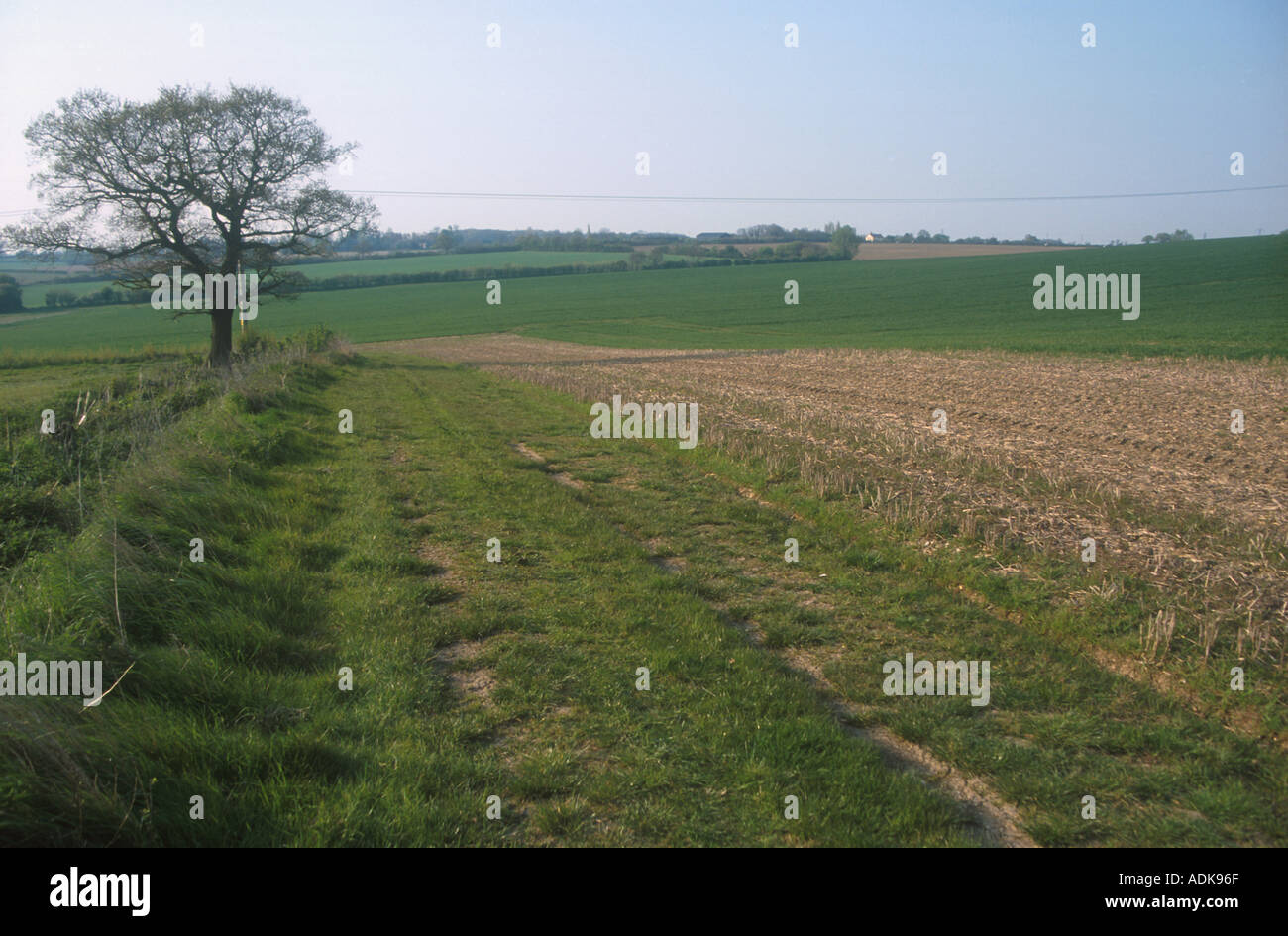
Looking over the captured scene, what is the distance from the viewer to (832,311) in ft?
191

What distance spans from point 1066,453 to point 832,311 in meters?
48.8

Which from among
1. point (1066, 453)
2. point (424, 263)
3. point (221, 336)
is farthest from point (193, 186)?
point (424, 263)

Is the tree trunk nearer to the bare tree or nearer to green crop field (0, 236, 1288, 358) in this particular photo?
the bare tree

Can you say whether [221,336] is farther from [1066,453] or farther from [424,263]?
[424,263]

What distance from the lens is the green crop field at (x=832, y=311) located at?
3497 centimetres

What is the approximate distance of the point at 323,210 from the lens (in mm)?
33469

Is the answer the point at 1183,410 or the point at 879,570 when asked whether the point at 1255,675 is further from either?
the point at 1183,410

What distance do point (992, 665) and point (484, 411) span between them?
1522 cm

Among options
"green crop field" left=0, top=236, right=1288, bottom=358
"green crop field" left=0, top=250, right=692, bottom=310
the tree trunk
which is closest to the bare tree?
the tree trunk

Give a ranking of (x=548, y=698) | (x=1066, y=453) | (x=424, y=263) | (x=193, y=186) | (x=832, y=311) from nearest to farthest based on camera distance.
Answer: (x=548, y=698)
(x=1066, y=453)
(x=193, y=186)
(x=832, y=311)
(x=424, y=263)

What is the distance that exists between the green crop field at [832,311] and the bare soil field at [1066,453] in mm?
10235

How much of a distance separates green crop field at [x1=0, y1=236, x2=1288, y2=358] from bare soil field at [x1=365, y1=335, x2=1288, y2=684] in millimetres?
10235
